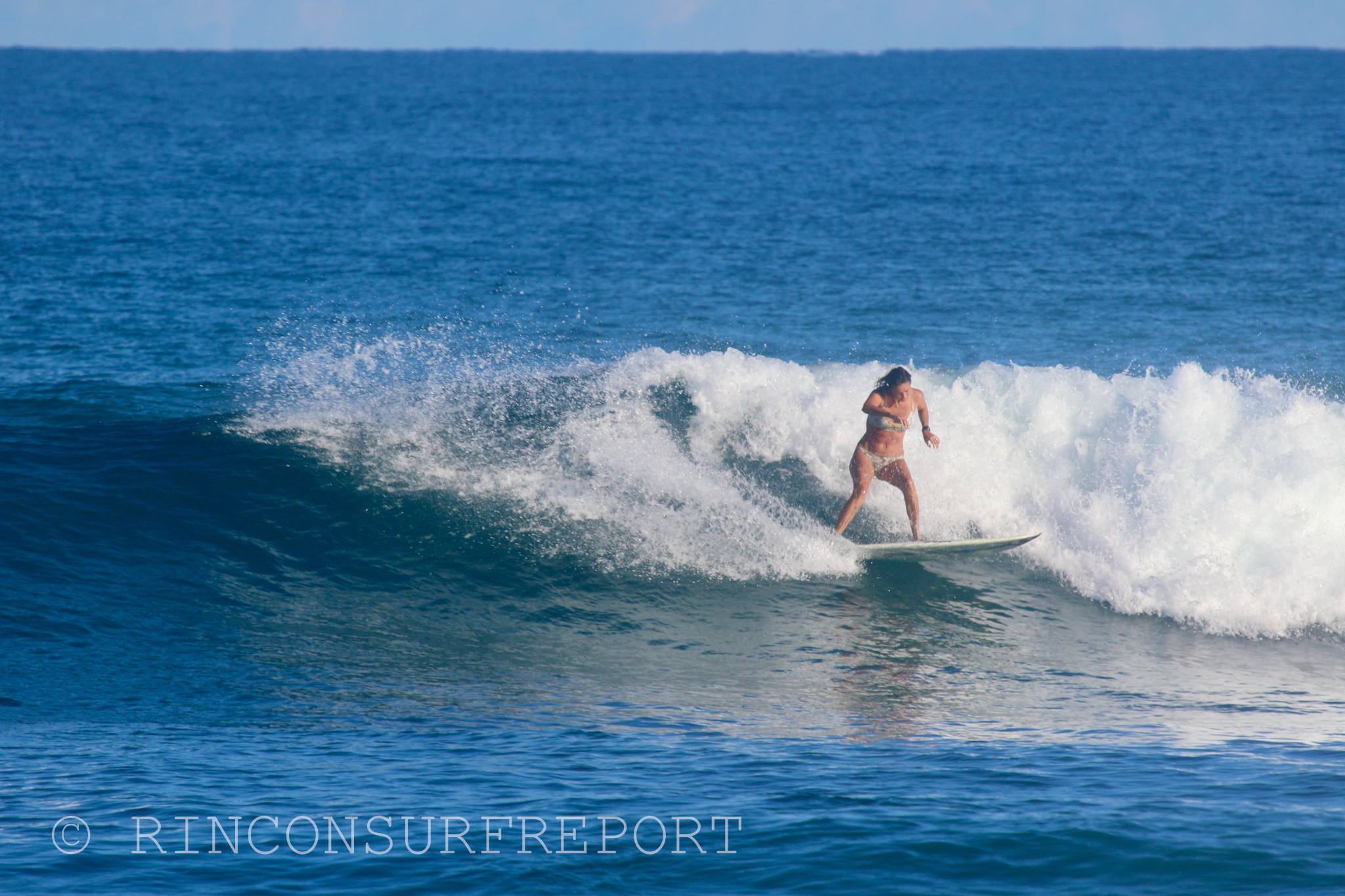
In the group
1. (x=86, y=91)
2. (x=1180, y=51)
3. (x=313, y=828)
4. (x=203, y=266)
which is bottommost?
(x=313, y=828)

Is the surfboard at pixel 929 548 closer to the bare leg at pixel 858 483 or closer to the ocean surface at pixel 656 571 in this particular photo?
the ocean surface at pixel 656 571

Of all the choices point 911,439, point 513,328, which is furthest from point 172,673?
point 513,328

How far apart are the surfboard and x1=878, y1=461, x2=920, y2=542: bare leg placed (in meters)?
0.15

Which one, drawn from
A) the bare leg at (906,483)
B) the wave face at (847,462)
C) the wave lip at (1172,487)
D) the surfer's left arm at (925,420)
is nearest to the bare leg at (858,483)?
the bare leg at (906,483)

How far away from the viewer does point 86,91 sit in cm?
7156

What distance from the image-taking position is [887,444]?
9.69 metres

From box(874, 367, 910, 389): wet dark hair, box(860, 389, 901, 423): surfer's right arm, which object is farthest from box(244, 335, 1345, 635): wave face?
box(874, 367, 910, 389): wet dark hair

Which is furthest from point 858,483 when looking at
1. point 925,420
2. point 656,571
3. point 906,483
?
point 656,571

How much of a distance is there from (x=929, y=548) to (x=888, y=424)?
1208 millimetres

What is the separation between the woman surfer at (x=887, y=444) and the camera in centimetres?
952

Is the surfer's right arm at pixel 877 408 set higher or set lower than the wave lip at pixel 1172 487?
higher

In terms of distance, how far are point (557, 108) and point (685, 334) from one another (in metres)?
50.3

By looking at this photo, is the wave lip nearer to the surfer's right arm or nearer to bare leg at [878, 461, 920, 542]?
bare leg at [878, 461, 920, 542]

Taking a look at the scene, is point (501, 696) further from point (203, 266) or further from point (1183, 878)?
point (203, 266)
